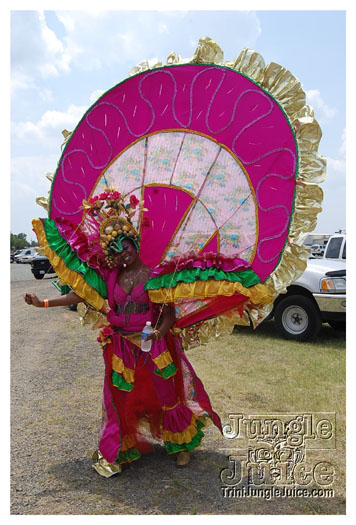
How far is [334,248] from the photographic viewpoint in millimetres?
9062

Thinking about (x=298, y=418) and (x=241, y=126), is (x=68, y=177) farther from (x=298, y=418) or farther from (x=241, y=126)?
(x=298, y=418)

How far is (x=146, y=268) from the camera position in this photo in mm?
3562

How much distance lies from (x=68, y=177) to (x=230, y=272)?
160cm

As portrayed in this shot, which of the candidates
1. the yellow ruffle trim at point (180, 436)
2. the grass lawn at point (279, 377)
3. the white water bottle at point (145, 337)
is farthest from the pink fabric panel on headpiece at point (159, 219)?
the grass lawn at point (279, 377)

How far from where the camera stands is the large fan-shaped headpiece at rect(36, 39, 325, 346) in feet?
10.8

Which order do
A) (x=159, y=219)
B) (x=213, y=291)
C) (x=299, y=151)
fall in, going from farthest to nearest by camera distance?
(x=159, y=219)
(x=299, y=151)
(x=213, y=291)

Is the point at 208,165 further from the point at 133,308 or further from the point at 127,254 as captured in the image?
the point at 133,308

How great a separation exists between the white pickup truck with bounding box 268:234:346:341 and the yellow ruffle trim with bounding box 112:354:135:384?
4912mm

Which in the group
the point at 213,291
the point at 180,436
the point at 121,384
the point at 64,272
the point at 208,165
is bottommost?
the point at 180,436

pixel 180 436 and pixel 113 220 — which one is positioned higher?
pixel 113 220

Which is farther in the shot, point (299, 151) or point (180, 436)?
point (180, 436)

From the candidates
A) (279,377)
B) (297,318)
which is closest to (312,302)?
(297,318)

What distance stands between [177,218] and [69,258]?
0.88 m

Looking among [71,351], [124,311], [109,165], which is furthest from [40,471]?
[71,351]
